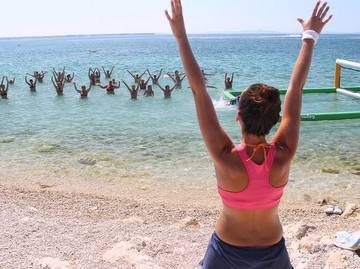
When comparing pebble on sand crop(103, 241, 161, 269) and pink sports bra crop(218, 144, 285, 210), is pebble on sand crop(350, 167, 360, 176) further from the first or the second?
pink sports bra crop(218, 144, 285, 210)

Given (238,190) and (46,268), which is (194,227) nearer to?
(46,268)

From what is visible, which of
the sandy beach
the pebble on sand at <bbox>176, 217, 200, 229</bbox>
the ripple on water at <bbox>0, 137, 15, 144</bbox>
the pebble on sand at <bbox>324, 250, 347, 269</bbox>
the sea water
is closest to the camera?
the pebble on sand at <bbox>324, 250, 347, 269</bbox>

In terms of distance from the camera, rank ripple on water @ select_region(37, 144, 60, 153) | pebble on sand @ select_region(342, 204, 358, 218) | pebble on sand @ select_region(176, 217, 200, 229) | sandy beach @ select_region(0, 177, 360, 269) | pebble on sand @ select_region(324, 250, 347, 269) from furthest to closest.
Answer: ripple on water @ select_region(37, 144, 60, 153) < pebble on sand @ select_region(342, 204, 358, 218) < pebble on sand @ select_region(176, 217, 200, 229) < sandy beach @ select_region(0, 177, 360, 269) < pebble on sand @ select_region(324, 250, 347, 269)

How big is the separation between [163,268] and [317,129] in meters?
9.69

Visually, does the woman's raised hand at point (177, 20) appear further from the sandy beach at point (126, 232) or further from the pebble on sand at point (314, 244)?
the pebble on sand at point (314, 244)

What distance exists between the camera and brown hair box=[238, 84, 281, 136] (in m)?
1.95

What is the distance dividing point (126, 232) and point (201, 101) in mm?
3362

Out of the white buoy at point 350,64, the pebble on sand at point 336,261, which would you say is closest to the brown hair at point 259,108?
the pebble on sand at point 336,261

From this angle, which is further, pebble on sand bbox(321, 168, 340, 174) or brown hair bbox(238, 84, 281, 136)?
pebble on sand bbox(321, 168, 340, 174)

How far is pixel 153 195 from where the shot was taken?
772cm

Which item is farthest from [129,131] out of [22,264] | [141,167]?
[22,264]

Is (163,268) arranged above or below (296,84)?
below

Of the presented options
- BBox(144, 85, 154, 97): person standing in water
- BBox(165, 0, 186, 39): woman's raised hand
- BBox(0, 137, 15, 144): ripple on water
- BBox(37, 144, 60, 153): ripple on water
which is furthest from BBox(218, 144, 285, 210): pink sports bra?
BBox(144, 85, 154, 97): person standing in water

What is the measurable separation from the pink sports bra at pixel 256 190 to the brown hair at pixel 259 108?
0.09m
